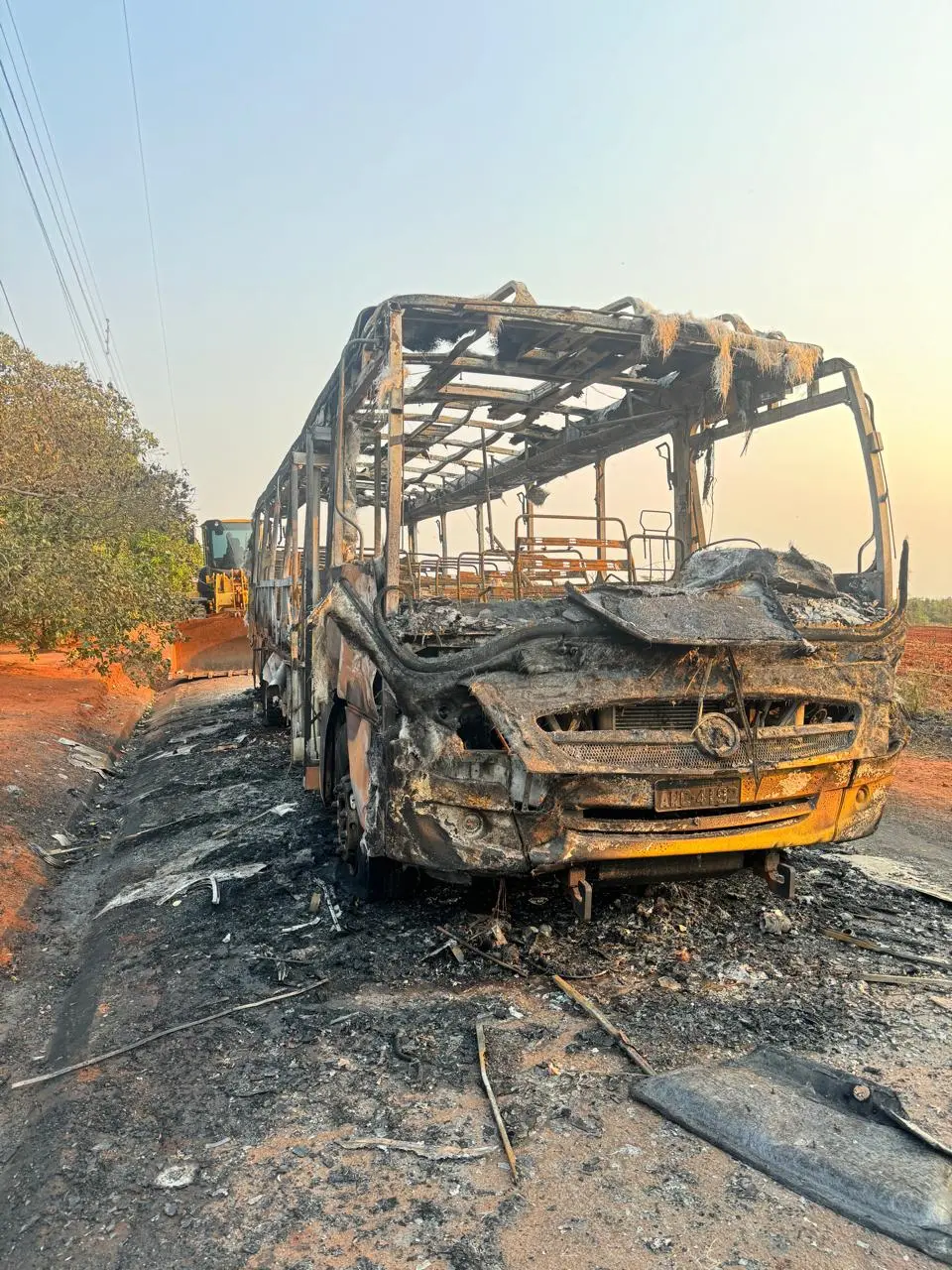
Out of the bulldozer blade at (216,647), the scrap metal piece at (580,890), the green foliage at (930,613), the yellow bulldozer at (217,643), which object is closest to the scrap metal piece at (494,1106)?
the scrap metal piece at (580,890)

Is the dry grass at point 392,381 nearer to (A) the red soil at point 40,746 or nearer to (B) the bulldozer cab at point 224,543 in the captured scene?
(A) the red soil at point 40,746

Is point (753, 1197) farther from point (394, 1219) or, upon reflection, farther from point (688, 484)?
point (688, 484)

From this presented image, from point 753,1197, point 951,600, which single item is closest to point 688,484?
point 753,1197

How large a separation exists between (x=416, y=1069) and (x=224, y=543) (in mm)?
22921

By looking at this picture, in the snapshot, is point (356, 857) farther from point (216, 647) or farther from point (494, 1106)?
point (216, 647)

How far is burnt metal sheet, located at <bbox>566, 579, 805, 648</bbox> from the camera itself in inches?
139

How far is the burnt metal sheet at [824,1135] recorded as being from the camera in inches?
92.3

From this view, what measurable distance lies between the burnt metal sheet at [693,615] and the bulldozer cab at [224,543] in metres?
21.8

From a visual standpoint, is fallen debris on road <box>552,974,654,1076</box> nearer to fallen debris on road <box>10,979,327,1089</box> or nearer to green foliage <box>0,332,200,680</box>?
fallen debris on road <box>10,979,327,1089</box>

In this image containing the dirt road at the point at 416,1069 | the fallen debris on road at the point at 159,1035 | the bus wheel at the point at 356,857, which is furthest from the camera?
the bus wheel at the point at 356,857

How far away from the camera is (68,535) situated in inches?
447

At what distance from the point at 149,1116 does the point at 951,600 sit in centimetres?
4836

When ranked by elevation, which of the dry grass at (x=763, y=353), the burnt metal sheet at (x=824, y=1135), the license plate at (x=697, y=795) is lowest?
the burnt metal sheet at (x=824, y=1135)

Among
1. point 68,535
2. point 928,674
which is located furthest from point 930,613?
point 68,535
